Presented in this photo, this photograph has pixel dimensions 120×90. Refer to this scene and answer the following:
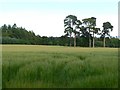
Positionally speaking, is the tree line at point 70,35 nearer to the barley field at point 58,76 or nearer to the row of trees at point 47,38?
the row of trees at point 47,38

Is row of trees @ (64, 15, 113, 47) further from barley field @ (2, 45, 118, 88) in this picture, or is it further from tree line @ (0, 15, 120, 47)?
barley field @ (2, 45, 118, 88)

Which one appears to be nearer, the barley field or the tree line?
the barley field

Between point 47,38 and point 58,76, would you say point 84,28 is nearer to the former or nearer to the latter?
point 47,38

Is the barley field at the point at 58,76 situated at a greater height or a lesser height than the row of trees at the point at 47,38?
lesser

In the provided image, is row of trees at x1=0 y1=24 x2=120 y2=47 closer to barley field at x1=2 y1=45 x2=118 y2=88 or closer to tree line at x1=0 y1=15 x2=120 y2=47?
tree line at x1=0 y1=15 x2=120 y2=47

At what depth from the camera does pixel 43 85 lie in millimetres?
6402

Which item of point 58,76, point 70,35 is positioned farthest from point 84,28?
point 58,76

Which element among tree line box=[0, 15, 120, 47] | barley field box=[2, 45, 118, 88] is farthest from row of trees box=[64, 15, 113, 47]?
barley field box=[2, 45, 118, 88]

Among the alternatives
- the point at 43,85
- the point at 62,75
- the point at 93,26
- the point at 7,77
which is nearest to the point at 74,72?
the point at 62,75

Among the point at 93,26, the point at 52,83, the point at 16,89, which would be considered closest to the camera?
the point at 16,89

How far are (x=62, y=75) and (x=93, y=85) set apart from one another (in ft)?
4.59

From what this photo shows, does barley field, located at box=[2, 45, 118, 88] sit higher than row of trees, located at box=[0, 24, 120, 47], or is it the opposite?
row of trees, located at box=[0, 24, 120, 47]

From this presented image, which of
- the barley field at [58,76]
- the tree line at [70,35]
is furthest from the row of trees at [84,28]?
the barley field at [58,76]

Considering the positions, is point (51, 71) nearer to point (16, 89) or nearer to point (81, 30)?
point (16, 89)
